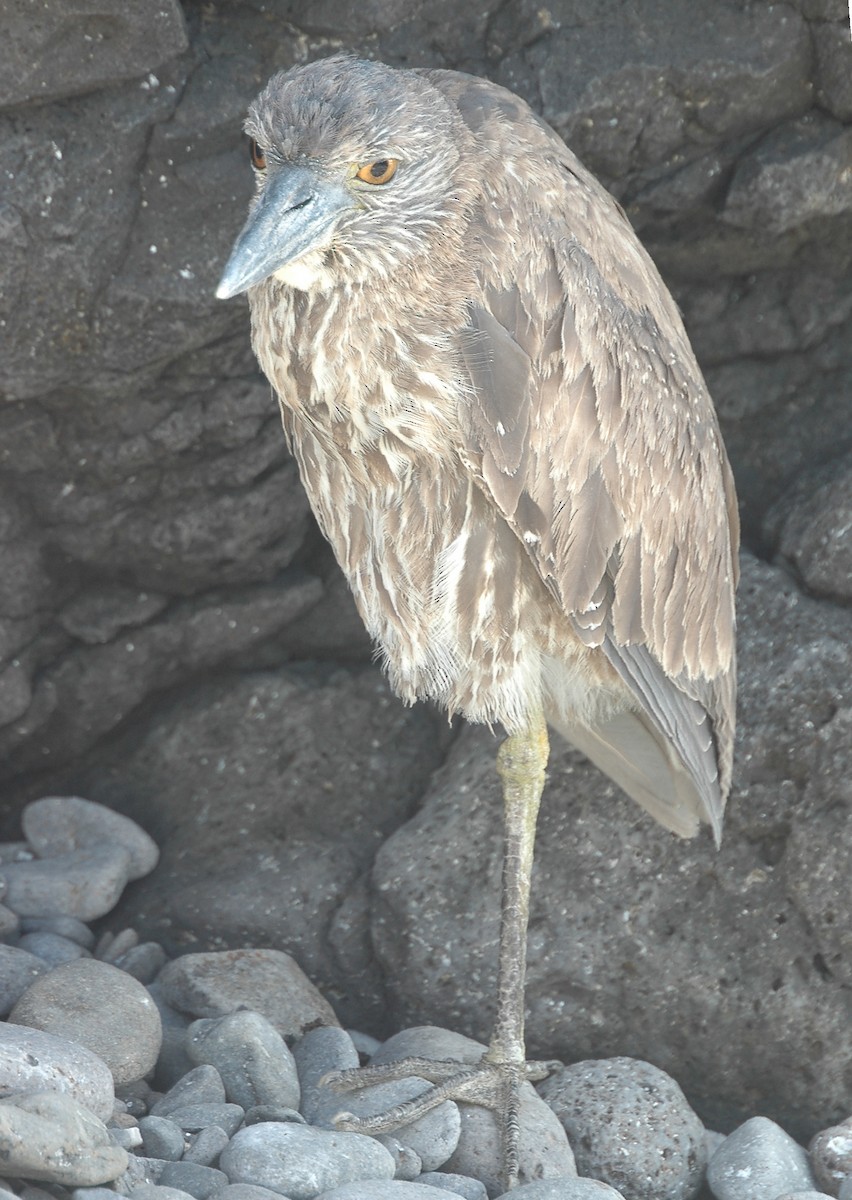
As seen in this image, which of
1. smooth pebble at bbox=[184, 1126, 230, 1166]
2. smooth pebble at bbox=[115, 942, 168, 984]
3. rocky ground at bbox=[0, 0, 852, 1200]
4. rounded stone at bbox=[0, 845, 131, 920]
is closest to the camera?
smooth pebble at bbox=[184, 1126, 230, 1166]

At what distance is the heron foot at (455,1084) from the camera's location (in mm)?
3204

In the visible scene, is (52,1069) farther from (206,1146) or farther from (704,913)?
(704,913)

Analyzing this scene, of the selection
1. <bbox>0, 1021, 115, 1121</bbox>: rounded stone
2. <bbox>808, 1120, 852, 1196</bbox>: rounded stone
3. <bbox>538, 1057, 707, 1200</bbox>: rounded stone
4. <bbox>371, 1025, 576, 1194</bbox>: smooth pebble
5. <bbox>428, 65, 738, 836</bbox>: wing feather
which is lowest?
<bbox>808, 1120, 852, 1196</bbox>: rounded stone

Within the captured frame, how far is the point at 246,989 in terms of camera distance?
368 cm

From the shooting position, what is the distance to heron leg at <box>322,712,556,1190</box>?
321 centimetres

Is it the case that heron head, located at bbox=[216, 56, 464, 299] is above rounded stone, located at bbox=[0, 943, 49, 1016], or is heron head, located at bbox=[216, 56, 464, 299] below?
above

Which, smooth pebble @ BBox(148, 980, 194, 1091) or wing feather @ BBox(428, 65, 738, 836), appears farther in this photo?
smooth pebble @ BBox(148, 980, 194, 1091)

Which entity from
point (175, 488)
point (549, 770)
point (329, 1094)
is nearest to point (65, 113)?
point (175, 488)

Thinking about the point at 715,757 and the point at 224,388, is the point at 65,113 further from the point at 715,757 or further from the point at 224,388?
the point at 715,757

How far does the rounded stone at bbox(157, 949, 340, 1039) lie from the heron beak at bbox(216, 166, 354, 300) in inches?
74.1

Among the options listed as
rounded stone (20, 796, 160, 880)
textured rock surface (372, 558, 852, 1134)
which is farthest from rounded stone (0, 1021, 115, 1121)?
rounded stone (20, 796, 160, 880)

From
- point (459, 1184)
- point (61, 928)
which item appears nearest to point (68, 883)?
point (61, 928)

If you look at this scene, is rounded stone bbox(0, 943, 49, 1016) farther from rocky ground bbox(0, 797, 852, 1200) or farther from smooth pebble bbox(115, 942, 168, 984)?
smooth pebble bbox(115, 942, 168, 984)

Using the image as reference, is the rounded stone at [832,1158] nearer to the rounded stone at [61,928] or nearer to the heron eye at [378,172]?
the rounded stone at [61,928]
